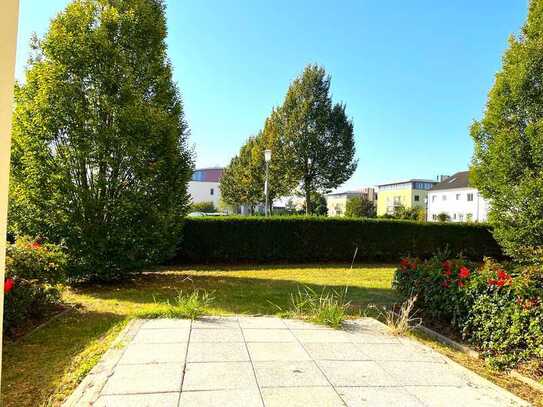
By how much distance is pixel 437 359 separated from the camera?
464 centimetres

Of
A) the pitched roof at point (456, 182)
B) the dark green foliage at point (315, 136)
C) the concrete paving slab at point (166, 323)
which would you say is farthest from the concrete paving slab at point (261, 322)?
the pitched roof at point (456, 182)

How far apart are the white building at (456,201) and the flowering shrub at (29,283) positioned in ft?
146

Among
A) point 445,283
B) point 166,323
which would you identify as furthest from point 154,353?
point 445,283

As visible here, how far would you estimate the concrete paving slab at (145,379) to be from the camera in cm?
345

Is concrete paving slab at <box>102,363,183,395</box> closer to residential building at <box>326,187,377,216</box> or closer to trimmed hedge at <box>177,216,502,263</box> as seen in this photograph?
trimmed hedge at <box>177,216,502,263</box>

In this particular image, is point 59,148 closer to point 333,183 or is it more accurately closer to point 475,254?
point 475,254

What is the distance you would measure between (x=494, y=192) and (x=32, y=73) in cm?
1270

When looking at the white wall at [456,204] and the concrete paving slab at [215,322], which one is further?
the white wall at [456,204]

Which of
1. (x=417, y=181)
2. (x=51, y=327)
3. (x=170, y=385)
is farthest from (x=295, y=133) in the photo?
(x=417, y=181)

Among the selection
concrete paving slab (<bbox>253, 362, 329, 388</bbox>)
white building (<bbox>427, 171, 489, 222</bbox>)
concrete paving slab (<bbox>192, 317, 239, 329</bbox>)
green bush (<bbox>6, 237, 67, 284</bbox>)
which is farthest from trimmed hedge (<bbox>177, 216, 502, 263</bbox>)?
white building (<bbox>427, 171, 489, 222</bbox>)

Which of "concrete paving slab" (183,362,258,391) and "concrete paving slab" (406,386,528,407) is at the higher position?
"concrete paving slab" (183,362,258,391)

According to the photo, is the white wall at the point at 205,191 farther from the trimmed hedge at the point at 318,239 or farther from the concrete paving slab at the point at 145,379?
the concrete paving slab at the point at 145,379

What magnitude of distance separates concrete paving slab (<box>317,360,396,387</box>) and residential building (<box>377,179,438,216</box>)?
6575cm

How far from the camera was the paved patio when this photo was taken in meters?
3.39
